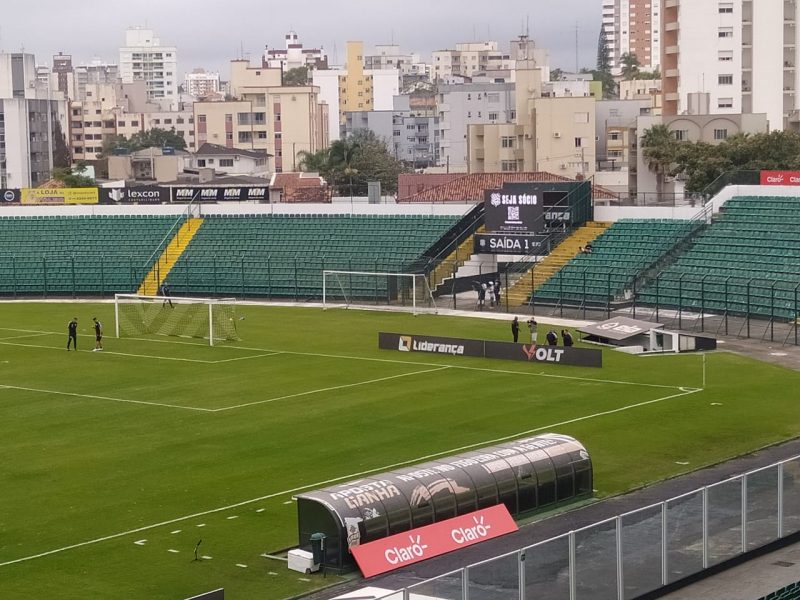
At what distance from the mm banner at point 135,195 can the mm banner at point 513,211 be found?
26.5 meters

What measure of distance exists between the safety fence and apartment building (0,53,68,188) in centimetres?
16018

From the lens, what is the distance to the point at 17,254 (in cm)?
9050

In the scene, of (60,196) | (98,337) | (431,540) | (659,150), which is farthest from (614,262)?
(659,150)

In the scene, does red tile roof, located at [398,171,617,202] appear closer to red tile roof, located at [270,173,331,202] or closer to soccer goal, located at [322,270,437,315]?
red tile roof, located at [270,173,331,202]

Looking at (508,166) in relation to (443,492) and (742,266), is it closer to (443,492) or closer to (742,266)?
(742,266)

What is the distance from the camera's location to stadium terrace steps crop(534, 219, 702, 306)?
7081cm

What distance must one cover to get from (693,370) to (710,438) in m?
12.7

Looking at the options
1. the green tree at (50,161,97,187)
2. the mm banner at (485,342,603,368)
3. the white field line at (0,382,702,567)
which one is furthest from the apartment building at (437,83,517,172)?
the white field line at (0,382,702,567)

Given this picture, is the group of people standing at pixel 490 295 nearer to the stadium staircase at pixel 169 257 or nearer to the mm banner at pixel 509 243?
the mm banner at pixel 509 243

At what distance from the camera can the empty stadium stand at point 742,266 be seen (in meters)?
63.9

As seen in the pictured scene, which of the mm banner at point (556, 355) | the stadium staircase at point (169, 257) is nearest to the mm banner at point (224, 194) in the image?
the stadium staircase at point (169, 257)

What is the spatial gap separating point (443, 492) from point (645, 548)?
5394mm

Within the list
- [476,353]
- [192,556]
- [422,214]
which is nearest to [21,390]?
[476,353]

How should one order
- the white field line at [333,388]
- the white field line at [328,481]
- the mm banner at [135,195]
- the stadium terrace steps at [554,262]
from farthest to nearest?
the mm banner at [135,195] < the stadium terrace steps at [554,262] < the white field line at [333,388] < the white field line at [328,481]
